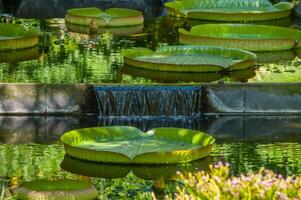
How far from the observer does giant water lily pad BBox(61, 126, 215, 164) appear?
12.2 m

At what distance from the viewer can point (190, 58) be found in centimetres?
1759

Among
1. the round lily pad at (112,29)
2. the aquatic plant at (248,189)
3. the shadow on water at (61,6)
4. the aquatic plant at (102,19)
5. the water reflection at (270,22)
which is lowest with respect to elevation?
the shadow on water at (61,6)

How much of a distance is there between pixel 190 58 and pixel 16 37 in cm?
305

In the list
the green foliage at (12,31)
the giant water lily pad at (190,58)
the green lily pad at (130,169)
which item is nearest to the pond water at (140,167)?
the green lily pad at (130,169)

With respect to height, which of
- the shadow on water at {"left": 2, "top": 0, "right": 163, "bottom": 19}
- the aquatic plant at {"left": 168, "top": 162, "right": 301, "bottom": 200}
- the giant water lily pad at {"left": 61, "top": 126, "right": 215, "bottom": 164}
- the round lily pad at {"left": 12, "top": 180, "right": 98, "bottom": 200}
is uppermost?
the aquatic plant at {"left": 168, "top": 162, "right": 301, "bottom": 200}

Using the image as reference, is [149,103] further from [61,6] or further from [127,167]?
[61,6]

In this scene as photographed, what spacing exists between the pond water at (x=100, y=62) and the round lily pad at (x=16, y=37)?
0.46ft

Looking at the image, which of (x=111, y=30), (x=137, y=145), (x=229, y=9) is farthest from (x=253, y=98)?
(x=229, y=9)

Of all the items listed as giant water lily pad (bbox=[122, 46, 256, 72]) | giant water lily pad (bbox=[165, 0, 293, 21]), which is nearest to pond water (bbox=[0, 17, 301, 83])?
giant water lily pad (bbox=[122, 46, 256, 72])

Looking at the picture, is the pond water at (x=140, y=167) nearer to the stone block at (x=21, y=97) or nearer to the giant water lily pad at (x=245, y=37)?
the stone block at (x=21, y=97)

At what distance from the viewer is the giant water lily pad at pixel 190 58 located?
16828 millimetres

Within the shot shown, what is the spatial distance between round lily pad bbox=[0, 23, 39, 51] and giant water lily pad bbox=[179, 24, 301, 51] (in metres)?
2.51

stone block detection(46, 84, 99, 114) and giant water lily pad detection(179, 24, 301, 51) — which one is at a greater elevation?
stone block detection(46, 84, 99, 114)

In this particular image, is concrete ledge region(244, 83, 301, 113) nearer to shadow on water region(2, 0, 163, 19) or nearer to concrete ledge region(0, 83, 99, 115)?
concrete ledge region(0, 83, 99, 115)
